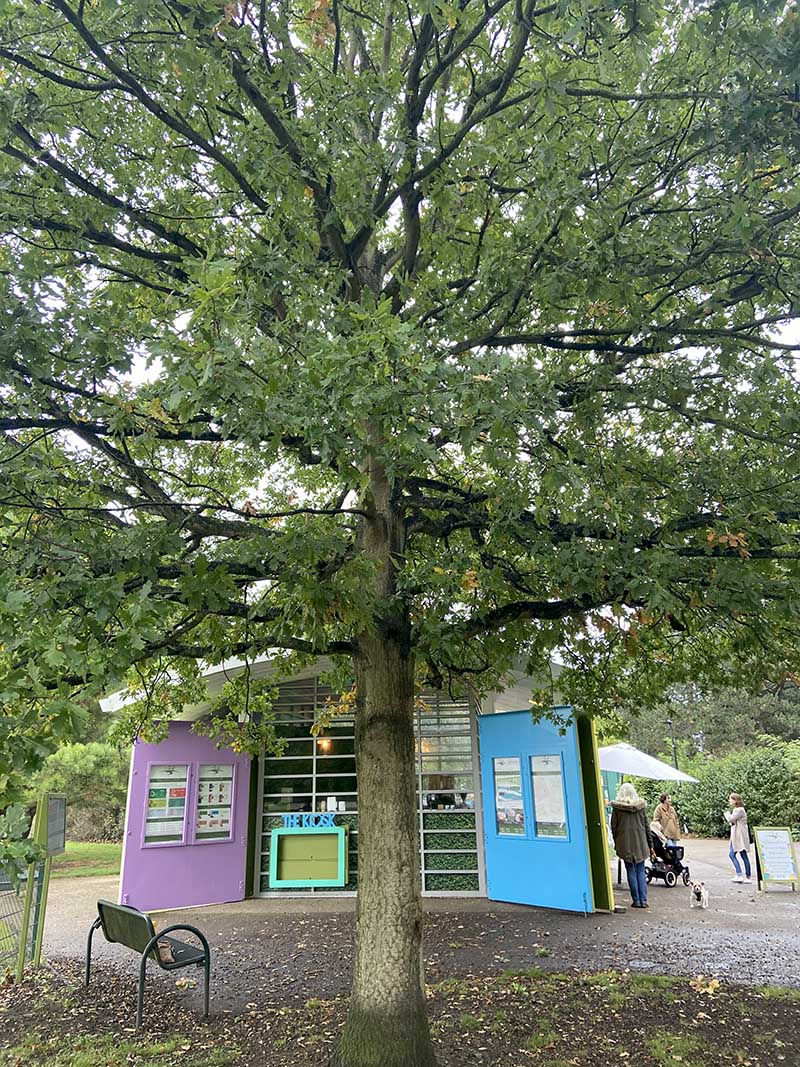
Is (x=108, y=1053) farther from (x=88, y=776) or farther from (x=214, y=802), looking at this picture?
(x=88, y=776)

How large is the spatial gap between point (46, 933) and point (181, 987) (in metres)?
3.99

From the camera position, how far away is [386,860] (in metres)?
5.11

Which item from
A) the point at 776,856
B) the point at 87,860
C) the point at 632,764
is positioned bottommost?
the point at 87,860

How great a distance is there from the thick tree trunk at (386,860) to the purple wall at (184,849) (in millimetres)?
6207

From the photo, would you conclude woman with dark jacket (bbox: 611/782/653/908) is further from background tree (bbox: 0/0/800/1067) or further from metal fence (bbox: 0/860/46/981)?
metal fence (bbox: 0/860/46/981)

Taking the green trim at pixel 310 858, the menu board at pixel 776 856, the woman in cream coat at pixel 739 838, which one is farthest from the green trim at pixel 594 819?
the woman in cream coat at pixel 739 838

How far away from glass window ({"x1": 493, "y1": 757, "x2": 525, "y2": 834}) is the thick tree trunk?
5.95 m

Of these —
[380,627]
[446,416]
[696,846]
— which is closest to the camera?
[446,416]

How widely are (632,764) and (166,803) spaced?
28.7 feet

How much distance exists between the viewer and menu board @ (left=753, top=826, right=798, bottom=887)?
12.3 m

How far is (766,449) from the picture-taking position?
6.23m

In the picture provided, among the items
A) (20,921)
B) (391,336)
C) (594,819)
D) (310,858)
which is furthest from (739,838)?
(391,336)

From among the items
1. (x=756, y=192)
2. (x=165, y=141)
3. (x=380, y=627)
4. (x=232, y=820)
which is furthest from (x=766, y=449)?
(x=232, y=820)

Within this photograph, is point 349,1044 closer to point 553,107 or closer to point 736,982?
point 736,982
